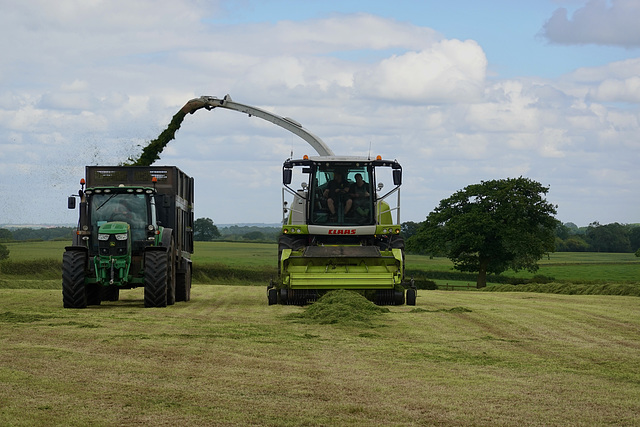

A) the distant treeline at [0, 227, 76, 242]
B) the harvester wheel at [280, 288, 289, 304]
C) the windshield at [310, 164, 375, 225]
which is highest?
the windshield at [310, 164, 375, 225]

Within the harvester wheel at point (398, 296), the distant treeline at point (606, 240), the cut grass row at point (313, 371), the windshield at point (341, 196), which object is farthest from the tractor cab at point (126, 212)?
the distant treeline at point (606, 240)

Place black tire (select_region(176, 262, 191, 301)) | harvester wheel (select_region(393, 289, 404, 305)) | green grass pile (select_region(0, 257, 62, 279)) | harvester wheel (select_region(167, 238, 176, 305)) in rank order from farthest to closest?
green grass pile (select_region(0, 257, 62, 279)) < black tire (select_region(176, 262, 191, 301)) < harvester wheel (select_region(167, 238, 176, 305)) < harvester wheel (select_region(393, 289, 404, 305))

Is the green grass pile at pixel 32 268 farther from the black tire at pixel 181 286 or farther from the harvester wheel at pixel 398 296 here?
the harvester wheel at pixel 398 296

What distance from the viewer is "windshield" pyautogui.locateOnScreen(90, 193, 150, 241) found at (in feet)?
61.9

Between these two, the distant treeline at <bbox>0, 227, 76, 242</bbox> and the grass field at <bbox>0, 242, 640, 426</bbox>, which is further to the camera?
the distant treeline at <bbox>0, 227, 76, 242</bbox>

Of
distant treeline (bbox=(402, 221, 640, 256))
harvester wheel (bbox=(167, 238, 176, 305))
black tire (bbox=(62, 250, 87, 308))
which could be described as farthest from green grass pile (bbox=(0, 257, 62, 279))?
distant treeline (bbox=(402, 221, 640, 256))

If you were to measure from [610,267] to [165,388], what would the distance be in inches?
2284

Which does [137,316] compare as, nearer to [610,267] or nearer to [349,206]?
[349,206]

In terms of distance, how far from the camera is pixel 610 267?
62.1 metres

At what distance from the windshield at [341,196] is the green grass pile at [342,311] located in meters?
2.96

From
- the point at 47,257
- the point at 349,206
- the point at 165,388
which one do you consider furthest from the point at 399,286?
the point at 47,257

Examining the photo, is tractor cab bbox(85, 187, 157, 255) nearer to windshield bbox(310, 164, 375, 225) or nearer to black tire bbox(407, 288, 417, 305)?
windshield bbox(310, 164, 375, 225)

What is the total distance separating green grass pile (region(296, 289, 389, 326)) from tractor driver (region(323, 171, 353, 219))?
3.11 meters

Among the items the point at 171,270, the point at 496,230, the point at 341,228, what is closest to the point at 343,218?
the point at 341,228
